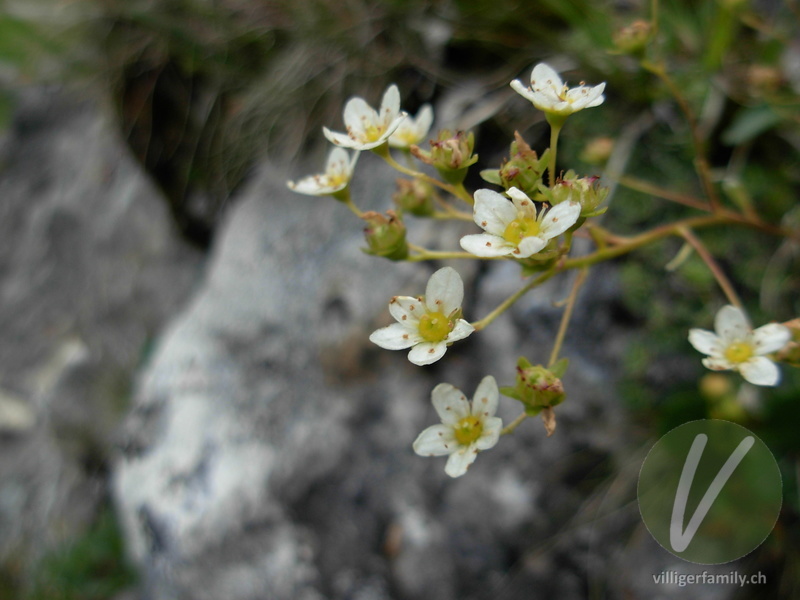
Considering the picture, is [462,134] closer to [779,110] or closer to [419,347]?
[419,347]

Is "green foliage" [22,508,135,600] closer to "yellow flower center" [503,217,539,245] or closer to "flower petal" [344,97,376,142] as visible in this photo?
"flower petal" [344,97,376,142]

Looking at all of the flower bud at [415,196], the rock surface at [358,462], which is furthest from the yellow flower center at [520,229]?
the rock surface at [358,462]

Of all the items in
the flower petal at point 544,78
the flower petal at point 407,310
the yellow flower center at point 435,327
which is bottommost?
the yellow flower center at point 435,327

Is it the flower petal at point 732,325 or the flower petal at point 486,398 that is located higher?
the flower petal at point 486,398

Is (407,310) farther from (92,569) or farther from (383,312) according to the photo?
(92,569)

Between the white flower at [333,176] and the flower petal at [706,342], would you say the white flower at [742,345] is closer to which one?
the flower petal at [706,342]

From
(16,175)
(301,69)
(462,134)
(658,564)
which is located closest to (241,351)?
(301,69)
